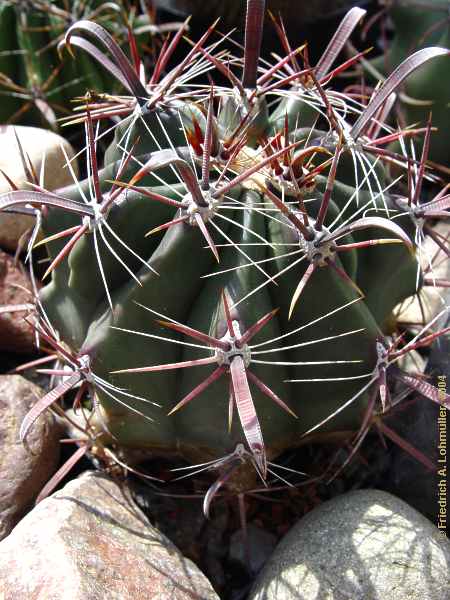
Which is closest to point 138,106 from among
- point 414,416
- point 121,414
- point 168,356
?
point 168,356

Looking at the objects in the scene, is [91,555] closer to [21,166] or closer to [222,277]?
[222,277]

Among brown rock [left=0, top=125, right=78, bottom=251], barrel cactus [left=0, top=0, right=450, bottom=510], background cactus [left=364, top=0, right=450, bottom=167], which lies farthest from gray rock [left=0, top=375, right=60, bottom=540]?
background cactus [left=364, top=0, right=450, bottom=167]

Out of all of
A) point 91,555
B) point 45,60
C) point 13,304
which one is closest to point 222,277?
point 91,555

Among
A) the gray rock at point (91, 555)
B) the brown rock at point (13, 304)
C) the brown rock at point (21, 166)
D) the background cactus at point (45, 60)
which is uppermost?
the background cactus at point (45, 60)

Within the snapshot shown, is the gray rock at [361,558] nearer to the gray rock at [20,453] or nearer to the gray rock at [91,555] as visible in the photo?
the gray rock at [91,555]

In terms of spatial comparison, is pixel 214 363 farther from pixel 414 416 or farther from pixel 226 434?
pixel 414 416

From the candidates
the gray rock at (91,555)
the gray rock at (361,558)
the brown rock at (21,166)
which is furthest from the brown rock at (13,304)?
the gray rock at (361,558)
